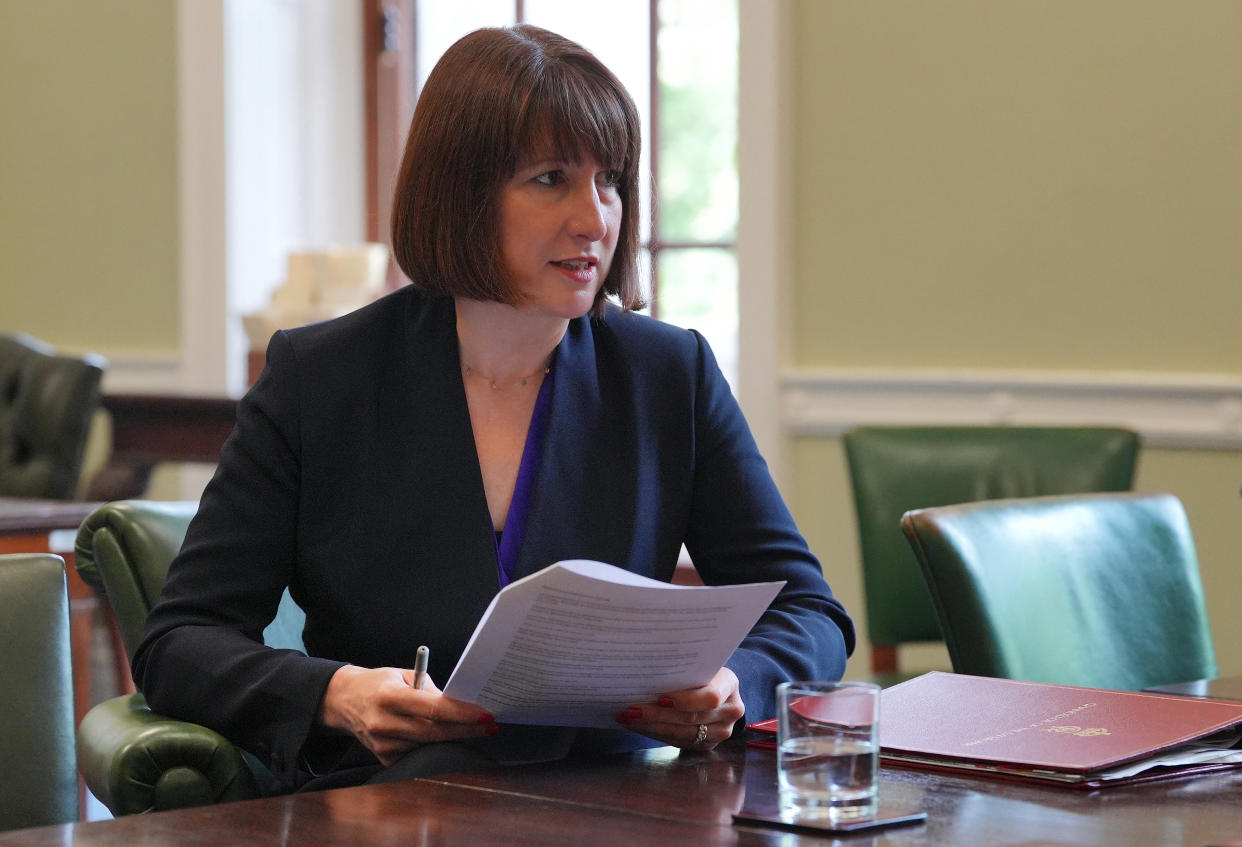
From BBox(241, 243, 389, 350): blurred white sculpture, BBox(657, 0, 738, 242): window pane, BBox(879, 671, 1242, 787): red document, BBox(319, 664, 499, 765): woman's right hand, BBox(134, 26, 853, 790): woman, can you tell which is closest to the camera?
BBox(879, 671, 1242, 787): red document

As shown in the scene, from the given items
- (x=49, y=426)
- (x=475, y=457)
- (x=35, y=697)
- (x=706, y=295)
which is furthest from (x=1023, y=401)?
(x=35, y=697)

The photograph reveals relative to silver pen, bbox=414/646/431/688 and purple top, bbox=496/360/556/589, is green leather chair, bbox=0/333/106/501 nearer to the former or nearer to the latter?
purple top, bbox=496/360/556/589

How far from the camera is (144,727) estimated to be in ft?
4.93

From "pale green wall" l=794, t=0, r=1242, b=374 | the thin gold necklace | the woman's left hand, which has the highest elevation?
"pale green wall" l=794, t=0, r=1242, b=374

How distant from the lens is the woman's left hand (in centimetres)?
134

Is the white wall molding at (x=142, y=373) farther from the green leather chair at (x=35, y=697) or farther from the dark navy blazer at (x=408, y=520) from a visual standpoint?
the green leather chair at (x=35, y=697)

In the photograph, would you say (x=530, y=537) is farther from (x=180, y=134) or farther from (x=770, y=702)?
(x=180, y=134)

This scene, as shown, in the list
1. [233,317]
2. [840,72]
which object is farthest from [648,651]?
[233,317]

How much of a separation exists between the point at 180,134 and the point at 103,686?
1523mm

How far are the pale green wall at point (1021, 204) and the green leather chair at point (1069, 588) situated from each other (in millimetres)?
1182

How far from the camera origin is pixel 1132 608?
1899mm

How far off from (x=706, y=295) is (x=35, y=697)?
110 inches

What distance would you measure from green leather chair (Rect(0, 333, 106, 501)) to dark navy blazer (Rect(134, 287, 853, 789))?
6.76 ft

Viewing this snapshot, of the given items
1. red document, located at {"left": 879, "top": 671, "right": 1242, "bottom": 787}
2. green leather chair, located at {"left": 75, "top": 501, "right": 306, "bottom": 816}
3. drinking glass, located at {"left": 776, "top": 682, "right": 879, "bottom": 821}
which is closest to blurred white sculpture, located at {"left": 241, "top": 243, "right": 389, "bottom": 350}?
green leather chair, located at {"left": 75, "top": 501, "right": 306, "bottom": 816}
